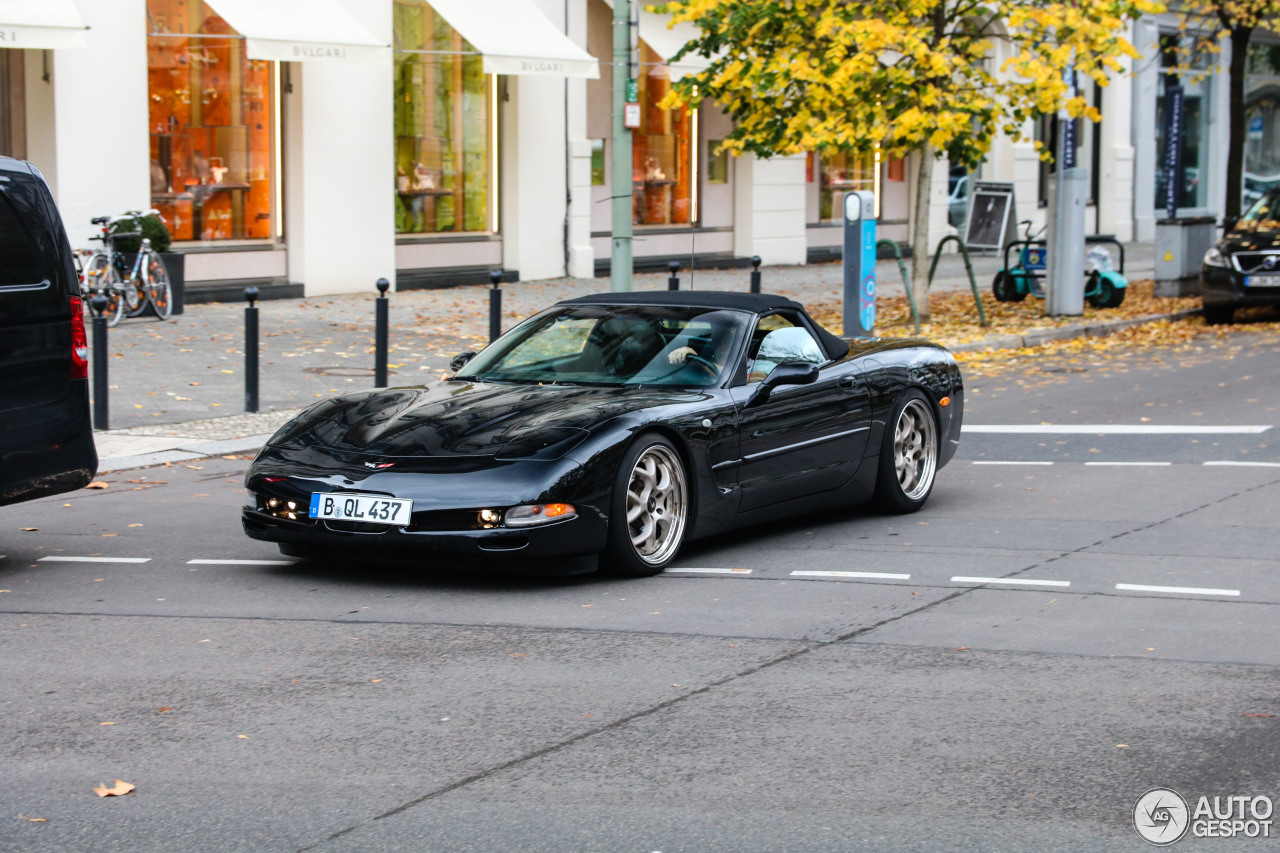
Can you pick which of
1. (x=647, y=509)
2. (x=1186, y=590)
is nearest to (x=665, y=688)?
(x=647, y=509)

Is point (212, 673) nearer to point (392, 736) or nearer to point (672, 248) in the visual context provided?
point (392, 736)

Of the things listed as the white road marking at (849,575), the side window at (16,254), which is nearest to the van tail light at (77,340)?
the side window at (16,254)

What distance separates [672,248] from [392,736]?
2299 cm

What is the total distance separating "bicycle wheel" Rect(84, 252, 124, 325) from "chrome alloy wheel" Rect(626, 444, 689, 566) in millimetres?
11361

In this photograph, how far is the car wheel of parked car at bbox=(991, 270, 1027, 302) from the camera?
21938mm

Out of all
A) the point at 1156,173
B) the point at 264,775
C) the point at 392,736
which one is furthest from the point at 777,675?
the point at 1156,173

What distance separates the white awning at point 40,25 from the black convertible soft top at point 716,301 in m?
10.8

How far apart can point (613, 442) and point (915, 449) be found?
105 inches

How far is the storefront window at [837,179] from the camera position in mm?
30516

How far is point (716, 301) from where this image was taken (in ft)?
28.0

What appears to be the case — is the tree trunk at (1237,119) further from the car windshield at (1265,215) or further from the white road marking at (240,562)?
A: the white road marking at (240,562)

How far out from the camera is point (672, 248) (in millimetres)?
27625

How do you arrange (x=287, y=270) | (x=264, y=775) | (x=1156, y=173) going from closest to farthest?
(x=264, y=775) < (x=287, y=270) < (x=1156, y=173)

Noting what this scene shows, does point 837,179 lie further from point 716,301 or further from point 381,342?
point 716,301
